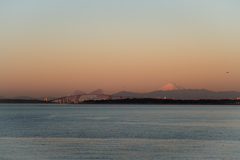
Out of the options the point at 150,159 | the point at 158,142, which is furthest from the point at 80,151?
the point at 158,142

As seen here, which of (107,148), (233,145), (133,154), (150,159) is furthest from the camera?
(233,145)

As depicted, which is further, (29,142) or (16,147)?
(29,142)

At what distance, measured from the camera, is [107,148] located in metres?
33.5

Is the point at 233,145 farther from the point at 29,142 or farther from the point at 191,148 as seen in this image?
the point at 29,142

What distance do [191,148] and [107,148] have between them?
29.4 ft

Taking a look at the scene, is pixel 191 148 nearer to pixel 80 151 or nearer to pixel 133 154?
pixel 133 154

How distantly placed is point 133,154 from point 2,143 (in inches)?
659

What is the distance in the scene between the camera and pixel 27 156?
96.9 feet

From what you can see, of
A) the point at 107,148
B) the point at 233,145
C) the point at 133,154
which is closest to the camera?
the point at 133,154

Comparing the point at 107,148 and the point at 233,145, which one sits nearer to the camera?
the point at 107,148

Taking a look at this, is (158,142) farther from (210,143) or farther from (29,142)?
(29,142)

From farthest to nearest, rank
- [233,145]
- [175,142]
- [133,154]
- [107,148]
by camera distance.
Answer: [175,142] → [233,145] → [107,148] → [133,154]

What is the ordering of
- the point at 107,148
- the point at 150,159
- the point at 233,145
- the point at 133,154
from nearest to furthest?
the point at 150,159 < the point at 133,154 < the point at 107,148 < the point at 233,145

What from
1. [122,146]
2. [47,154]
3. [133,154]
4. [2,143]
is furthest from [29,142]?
[133,154]
